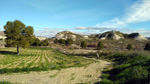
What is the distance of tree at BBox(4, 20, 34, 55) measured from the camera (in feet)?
98.2

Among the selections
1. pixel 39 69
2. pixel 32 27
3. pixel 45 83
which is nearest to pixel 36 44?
pixel 32 27

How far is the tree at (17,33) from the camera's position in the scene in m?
29.9

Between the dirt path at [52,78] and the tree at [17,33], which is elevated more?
the tree at [17,33]

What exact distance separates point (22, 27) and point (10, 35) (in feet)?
11.7

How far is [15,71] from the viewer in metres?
13.8

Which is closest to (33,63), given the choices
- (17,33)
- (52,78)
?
(52,78)

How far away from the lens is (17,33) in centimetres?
3053

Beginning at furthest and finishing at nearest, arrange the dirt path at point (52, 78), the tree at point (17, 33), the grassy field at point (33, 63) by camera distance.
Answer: the tree at point (17, 33)
the grassy field at point (33, 63)
the dirt path at point (52, 78)

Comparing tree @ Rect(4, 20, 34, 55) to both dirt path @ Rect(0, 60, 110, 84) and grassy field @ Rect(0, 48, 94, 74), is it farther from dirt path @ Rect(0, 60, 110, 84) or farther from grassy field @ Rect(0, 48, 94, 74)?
dirt path @ Rect(0, 60, 110, 84)

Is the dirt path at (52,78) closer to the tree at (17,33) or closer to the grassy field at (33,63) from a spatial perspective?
the grassy field at (33,63)

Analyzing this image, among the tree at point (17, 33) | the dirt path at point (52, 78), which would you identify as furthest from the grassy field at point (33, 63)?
the tree at point (17, 33)

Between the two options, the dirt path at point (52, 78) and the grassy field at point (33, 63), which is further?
the grassy field at point (33, 63)

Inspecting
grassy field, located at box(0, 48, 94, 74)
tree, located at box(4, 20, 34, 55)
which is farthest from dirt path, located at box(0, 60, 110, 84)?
tree, located at box(4, 20, 34, 55)

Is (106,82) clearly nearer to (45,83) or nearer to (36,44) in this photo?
(45,83)
